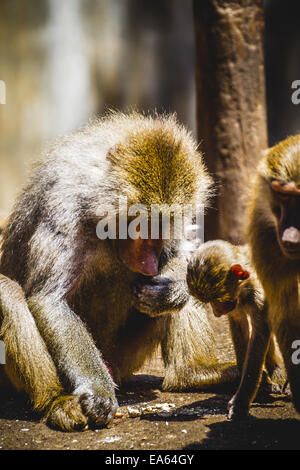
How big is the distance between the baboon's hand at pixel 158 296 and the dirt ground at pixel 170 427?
1.81 feet

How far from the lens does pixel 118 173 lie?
3270mm

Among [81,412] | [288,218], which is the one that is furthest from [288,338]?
[81,412]

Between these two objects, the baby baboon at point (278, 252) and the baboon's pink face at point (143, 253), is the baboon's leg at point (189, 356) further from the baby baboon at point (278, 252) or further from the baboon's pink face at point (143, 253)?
the baby baboon at point (278, 252)

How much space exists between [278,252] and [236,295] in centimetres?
44

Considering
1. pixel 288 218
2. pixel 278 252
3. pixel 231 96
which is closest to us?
pixel 288 218

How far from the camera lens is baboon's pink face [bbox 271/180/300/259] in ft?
8.43

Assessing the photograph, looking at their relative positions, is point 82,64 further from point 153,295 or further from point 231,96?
point 153,295

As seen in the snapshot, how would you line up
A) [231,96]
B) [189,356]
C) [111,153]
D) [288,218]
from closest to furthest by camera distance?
[288,218]
[111,153]
[189,356]
[231,96]

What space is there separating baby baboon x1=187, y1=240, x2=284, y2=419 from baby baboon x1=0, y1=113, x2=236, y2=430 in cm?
31

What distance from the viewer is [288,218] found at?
2.66 m

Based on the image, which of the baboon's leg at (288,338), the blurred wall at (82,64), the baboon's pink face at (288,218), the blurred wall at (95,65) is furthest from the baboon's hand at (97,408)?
the blurred wall at (82,64)

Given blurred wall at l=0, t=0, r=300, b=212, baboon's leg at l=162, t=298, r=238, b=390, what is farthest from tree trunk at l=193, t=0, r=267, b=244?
blurred wall at l=0, t=0, r=300, b=212

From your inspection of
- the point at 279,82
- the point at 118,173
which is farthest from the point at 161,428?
the point at 279,82

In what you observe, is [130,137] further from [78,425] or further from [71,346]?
[78,425]
